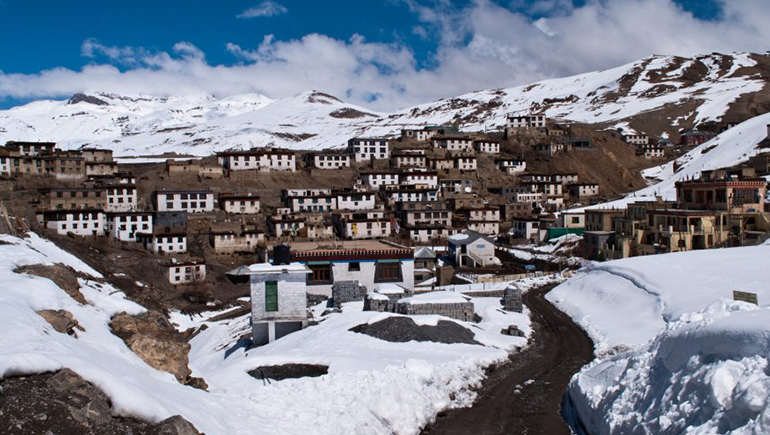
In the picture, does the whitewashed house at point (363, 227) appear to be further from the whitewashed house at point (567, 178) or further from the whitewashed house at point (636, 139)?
the whitewashed house at point (636, 139)

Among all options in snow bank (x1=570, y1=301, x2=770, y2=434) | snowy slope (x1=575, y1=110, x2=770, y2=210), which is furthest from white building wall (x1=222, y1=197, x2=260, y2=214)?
snow bank (x1=570, y1=301, x2=770, y2=434)

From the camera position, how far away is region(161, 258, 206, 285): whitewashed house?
169 ft

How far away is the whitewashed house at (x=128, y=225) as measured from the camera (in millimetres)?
60031

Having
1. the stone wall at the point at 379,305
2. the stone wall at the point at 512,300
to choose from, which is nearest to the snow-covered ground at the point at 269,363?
the stone wall at the point at 379,305

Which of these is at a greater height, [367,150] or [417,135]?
[417,135]

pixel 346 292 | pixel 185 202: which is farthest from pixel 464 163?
pixel 346 292

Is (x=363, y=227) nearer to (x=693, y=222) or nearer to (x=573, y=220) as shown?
(x=573, y=220)

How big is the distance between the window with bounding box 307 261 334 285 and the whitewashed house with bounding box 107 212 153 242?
1247 inches

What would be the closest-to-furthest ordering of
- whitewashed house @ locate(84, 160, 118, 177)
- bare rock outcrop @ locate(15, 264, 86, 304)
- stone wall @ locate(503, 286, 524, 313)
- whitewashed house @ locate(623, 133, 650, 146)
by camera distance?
1. bare rock outcrop @ locate(15, 264, 86, 304)
2. stone wall @ locate(503, 286, 524, 313)
3. whitewashed house @ locate(84, 160, 118, 177)
4. whitewashed house @ locate(623, 133, 650, 146)

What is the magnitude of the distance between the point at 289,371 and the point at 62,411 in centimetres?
843

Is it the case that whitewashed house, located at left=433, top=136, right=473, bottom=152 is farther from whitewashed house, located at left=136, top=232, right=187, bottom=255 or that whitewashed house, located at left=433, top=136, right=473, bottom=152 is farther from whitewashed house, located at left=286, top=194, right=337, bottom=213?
whitewashed house, located at left=136, top=232, right=187, bottom=255

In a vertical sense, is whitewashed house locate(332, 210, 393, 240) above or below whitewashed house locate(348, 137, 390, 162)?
below

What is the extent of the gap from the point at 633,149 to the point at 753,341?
10664 centimetres

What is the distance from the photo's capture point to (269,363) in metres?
18.7
